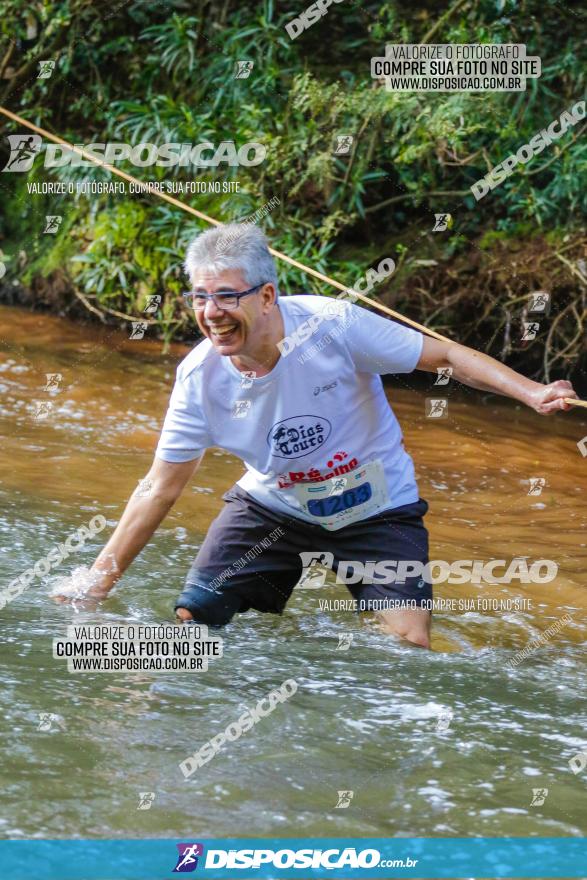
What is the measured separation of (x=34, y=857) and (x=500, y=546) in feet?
9.36

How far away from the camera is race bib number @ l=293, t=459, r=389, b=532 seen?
11.3 feet

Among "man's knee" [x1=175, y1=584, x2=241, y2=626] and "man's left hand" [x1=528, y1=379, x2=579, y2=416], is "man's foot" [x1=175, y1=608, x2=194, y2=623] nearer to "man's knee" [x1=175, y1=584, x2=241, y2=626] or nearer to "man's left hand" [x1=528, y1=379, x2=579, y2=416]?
"man's knee" [x1=175, y1=584, x2=241, y2=626]

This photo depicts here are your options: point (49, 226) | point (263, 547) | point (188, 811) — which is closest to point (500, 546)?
point (263, 547)

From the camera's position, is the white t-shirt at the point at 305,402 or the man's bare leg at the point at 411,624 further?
the man's bare leg at the point at 411,624

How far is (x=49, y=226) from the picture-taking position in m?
8.95

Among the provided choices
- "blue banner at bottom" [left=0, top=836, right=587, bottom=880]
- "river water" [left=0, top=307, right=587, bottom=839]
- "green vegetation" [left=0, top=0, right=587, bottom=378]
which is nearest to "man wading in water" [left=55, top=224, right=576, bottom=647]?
"river water" [left=0, top=307, right=587, bottom=839]

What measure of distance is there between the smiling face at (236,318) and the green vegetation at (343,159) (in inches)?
161

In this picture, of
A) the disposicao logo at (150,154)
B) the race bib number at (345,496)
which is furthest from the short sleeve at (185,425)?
the disposicao logo at (150,154)

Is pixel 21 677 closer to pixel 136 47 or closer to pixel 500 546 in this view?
pixel 500 546

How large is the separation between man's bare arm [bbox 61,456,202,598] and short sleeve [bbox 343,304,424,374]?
57 cm

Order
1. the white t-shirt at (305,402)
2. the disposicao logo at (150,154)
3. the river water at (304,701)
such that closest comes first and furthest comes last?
the river water at (304,701), the white t-shirt at (305,402), the disposicao logo at (150,154)

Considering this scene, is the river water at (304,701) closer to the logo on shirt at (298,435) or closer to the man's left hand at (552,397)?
the logo on shirt at (298,435)

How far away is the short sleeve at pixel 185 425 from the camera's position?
3332 millimetres

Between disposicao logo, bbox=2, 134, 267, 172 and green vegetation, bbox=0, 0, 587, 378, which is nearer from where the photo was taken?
green vegetation, bbox=0, 0, 587, 378
